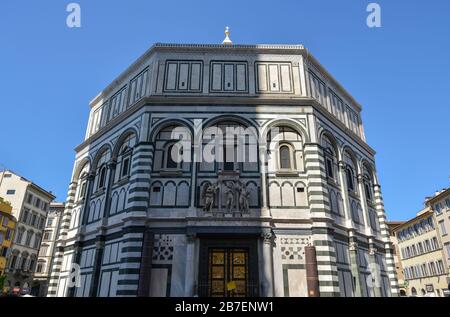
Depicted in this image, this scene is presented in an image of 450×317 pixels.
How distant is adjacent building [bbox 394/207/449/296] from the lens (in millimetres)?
35625

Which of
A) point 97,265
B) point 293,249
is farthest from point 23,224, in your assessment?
point 293,249

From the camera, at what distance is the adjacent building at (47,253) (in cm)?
4697

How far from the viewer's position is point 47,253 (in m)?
49.3

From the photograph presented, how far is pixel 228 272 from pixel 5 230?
3413cm

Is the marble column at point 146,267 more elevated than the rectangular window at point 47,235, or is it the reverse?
the rectangular window at point 47,235

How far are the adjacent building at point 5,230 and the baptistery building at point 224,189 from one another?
21104 millimetres

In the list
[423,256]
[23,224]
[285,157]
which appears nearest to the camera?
[285,157]

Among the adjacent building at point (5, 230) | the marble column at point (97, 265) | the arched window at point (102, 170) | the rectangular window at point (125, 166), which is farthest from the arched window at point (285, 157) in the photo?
the adjacent building at point (5, 230)

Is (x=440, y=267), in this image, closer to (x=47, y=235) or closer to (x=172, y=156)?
(x=172, y=156)

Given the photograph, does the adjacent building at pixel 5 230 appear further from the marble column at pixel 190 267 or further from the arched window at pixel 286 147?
the arched window at pixel 286 147

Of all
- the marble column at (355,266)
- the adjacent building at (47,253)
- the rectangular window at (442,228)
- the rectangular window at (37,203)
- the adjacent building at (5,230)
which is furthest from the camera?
the adjacent building at (47,253)
